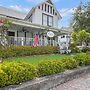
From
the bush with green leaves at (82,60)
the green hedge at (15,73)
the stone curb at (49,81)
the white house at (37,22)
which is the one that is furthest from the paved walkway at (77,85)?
the white house at (37,22)

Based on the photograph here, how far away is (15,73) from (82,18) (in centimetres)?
2197

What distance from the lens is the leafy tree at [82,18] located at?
26.4 meters

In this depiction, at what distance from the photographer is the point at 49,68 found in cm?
754

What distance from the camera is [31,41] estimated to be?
789 inches

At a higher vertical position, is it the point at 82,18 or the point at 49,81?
the point at 82,18

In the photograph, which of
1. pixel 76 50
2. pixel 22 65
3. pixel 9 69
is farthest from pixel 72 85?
pixel 76 50

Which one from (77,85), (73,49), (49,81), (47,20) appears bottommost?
(77,85)

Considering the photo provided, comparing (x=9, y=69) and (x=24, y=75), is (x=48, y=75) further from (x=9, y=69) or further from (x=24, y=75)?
(x=9, y=69)

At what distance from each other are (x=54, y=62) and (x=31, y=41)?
12.1m

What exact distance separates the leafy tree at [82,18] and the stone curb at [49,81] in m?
17.5

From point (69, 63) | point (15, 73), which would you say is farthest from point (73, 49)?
point (15, 73)

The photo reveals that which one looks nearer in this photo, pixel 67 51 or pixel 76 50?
pixel 67 51

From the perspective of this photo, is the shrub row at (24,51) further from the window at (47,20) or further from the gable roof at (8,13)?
the window at (47,20)

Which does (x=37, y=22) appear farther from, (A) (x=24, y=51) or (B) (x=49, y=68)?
(B) (x=49, y=68)
